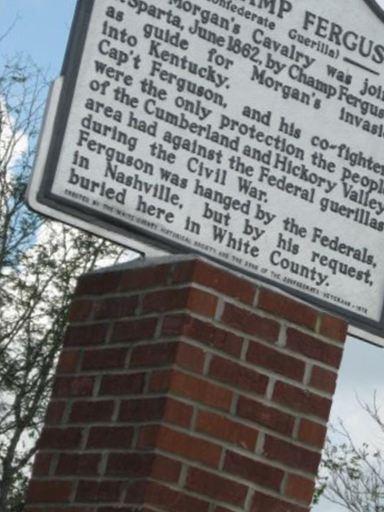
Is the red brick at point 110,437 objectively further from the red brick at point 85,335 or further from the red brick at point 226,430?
the red brick at point 85,335

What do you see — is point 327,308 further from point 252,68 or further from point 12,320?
point 12,320

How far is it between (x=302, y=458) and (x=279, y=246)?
2.72 feet

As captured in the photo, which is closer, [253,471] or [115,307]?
[253,471]

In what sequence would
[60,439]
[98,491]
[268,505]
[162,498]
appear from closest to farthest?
[162,498]
[98,491]
[268,505]
[60,439]

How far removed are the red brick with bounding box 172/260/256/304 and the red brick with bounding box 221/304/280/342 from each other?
0.05 m

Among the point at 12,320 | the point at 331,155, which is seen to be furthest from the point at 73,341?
the point at 12,320

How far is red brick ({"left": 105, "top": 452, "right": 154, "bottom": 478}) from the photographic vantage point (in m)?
5.52

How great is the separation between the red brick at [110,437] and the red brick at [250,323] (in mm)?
542

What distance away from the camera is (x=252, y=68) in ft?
20.6

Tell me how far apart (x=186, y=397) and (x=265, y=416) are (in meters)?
0.39

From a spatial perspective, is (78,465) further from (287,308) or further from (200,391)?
(287,308)

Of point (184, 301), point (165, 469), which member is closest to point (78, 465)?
point (165, 469)

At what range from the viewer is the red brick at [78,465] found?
5.79 m

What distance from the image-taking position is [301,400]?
236 inches
